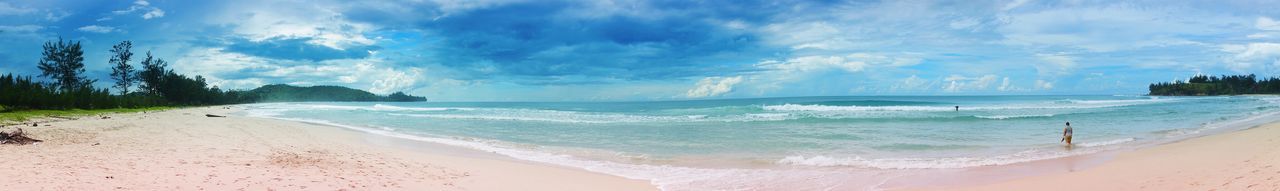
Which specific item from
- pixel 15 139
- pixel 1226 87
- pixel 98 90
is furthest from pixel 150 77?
pixel 1226 87

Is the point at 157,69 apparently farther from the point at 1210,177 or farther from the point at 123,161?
the point at 1210,177

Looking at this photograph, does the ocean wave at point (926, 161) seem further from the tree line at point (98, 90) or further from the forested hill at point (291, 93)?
the forested hill at point (291, 93)

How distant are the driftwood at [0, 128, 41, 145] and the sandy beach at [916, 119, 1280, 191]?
14.2 meters

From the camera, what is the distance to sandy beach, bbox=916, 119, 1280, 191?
300 inches

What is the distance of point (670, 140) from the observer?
18.4m

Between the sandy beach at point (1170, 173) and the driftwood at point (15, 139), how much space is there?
14200 millimetres

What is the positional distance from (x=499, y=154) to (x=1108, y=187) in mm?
10573

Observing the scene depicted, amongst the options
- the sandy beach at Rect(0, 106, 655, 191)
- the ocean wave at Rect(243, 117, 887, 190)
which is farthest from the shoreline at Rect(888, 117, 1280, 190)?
the sandy beach at Rect(0, 106, 655, 191)

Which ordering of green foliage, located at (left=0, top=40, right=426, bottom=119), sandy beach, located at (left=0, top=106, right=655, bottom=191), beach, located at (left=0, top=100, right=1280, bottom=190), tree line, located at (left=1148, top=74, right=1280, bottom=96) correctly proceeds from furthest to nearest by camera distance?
tree line, located at (left=1148, top=74, right=1280, bottom=96) < green foliage, located at (left=0, top=40, right=426, bottom=119) < beach, located at (left=0, top=100, right=1280, bottom=190) < sandy beach, located at (left=0, top=106, right=655, bottom=191)

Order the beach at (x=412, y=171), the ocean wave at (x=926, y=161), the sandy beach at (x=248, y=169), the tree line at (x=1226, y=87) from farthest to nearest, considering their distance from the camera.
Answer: the tree line at (x=1226, y=87)
the ocean wave at (x=926, y=161)
the beach at (x=412, y=171)
the sandy beach at (x=248, y=169)

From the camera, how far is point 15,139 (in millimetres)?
10461

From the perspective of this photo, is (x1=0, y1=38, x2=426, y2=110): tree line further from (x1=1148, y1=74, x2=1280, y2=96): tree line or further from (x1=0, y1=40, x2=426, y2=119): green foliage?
(x1=1148, y1=74, x2=1280, y2=96): tree line

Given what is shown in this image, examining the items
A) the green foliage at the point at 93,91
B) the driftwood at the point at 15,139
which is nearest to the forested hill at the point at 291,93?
the green foliage at the point at 93,91

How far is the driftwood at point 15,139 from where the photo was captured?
10.1 metres
